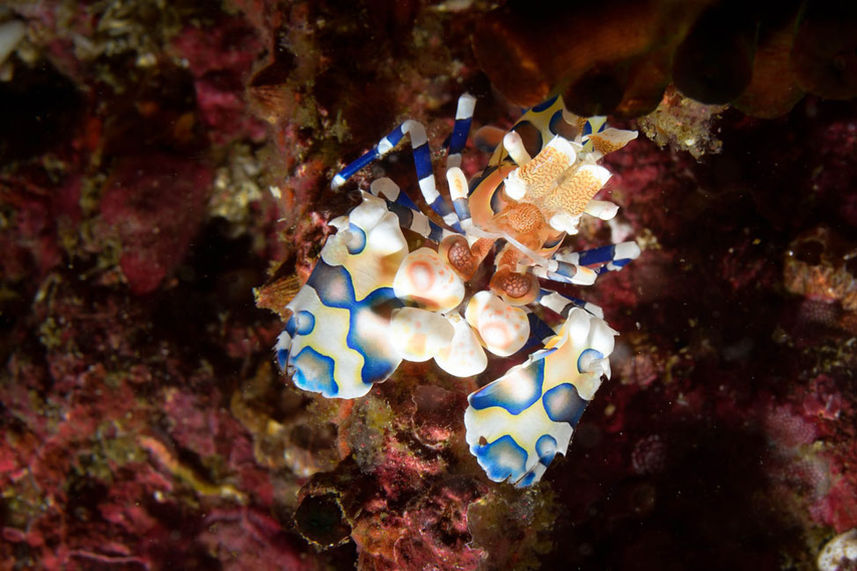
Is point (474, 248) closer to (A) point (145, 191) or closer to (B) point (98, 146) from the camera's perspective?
(A) point (145, 191)

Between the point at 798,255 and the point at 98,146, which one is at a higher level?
the point at 98,146

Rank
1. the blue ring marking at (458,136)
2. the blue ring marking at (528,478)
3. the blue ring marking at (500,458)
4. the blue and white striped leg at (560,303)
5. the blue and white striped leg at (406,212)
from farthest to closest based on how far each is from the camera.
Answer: the blue ring marking at (458,136) < the blue and white striped leg at (560,303) < the blue and white striped leg at (406,212) < the blue ring marking at (528,478) < the blue ring marking at (500,458)

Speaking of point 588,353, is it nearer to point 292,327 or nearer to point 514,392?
point 514,392

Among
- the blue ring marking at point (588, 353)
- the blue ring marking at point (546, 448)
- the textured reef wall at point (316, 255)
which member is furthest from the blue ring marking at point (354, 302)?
the blue ring marking at point (588, 353)

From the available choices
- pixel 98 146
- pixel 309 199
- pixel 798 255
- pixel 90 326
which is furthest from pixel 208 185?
pixel 798 255

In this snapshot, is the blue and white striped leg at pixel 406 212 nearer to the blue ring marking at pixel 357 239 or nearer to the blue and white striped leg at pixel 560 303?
the blue ring marking at pixel 357 239
